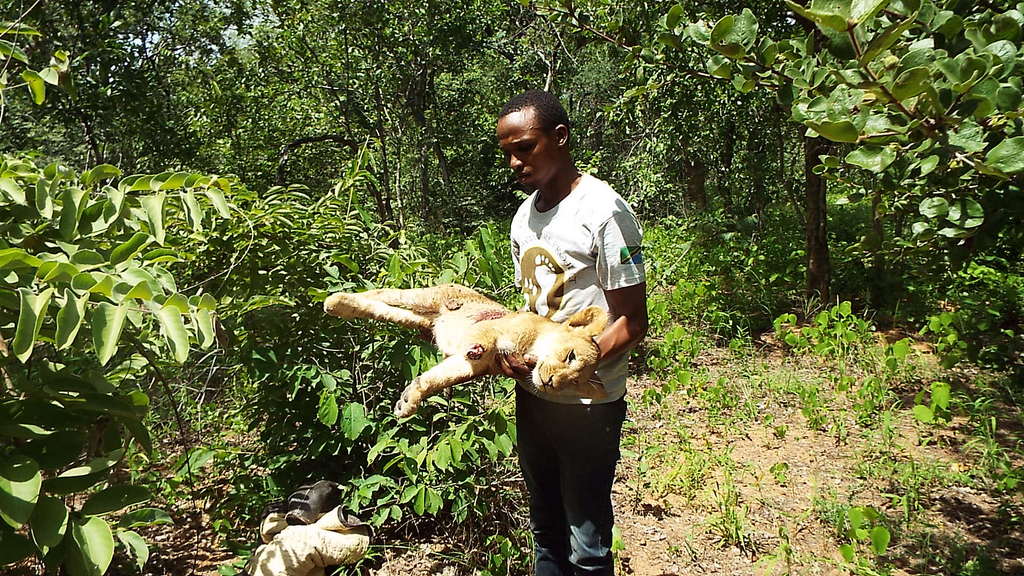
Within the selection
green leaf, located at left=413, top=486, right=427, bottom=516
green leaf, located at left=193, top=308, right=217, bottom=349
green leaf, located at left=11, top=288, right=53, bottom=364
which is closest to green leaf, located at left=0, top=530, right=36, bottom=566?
green leaf, located at left=11, top=288, right=53, bottom=364

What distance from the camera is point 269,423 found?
9.31 feet

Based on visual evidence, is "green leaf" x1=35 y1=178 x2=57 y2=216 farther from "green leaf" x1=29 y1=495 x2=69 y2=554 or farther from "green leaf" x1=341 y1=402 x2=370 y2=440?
"green leaf" x1=341 y1=402 x2=370 y2=440

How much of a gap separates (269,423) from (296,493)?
0.42 meters

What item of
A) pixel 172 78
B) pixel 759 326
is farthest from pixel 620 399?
pixel 172 78

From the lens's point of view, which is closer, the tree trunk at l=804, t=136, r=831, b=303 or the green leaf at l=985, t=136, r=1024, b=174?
the green leaf at l=985, t=136, r=1024, b=174

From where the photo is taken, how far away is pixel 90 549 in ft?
3.51

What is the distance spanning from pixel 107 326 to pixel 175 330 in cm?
11

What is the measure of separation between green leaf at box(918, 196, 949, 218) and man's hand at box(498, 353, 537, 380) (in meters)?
0.98

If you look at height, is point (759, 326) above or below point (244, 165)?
below

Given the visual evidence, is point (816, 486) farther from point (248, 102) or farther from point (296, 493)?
point (248, 102)

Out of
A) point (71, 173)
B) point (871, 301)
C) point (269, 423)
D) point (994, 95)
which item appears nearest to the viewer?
point (994, 95)

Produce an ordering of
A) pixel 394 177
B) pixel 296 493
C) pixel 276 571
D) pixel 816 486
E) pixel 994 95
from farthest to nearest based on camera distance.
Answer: pixel 394 177 → pixel 816 486 → pixel 296 493 → pixel 276 571 → pixel 994 95

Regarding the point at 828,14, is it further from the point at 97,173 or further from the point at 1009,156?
the point at 97,173

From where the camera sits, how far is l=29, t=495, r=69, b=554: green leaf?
1.04 m
